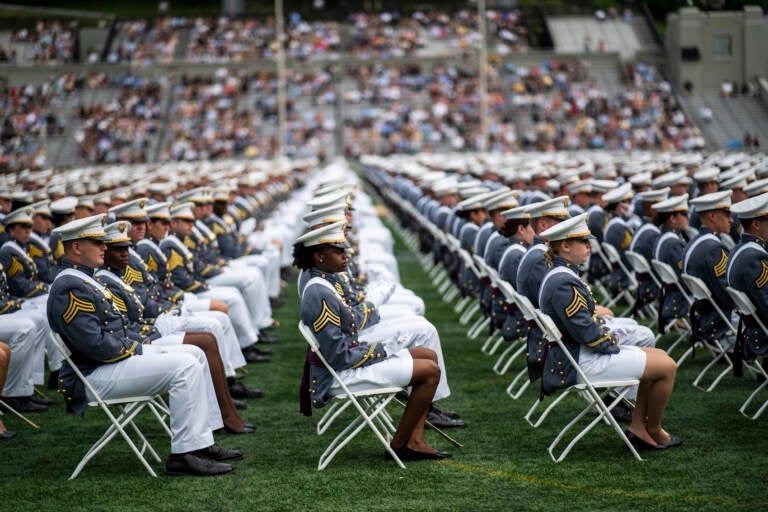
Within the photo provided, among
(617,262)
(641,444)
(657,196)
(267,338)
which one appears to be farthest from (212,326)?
(617,262)

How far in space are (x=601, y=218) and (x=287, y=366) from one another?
182 inches

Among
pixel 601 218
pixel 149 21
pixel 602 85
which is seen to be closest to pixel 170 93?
pixel 149 21

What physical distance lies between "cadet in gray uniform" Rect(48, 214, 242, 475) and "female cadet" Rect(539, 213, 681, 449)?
237 cm

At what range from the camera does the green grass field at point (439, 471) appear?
21.4 feet

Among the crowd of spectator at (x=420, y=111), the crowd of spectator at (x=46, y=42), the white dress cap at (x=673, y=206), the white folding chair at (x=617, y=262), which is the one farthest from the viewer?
the crowd of spectator at (x=46, y=42)

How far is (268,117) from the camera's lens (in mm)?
57781

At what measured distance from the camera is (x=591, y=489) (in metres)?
6.63

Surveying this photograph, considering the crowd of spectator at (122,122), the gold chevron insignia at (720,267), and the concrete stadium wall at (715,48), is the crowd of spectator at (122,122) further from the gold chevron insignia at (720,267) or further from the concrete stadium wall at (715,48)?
the gold chevron insignia at (720,267)

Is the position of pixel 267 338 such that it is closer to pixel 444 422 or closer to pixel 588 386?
pixel 444 422

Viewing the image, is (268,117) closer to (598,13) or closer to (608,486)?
(598,13)

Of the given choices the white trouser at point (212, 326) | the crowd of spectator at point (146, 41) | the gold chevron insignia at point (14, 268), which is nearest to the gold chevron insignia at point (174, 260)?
the white trouser at point (212, 326)

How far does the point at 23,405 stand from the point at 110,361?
2.83 meters

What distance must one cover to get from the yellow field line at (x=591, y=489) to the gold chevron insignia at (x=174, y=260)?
4125mm

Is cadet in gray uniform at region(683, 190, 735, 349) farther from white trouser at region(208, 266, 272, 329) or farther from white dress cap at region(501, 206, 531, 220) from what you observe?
white trouser at region(208, 266, 272, 329)
